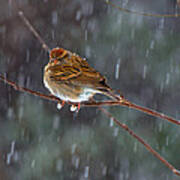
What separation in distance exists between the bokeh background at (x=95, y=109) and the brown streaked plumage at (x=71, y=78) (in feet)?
16.0

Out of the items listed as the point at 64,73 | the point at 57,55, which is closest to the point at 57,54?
the point at 57,55

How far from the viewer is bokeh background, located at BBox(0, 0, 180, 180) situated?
829 centimetres

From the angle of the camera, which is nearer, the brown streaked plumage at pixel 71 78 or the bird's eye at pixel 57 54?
the brown streaked plumage at pixel 71 78

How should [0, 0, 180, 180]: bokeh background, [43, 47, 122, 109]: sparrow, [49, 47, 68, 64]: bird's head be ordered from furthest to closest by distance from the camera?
[0, 0, 180, 180]: bokeh background, [49, 47, 68, 64]: bird's head, [43, 47, 122, 109]: sparrow

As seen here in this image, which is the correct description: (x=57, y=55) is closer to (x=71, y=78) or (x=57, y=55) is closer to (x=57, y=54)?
(x=57, y=54)

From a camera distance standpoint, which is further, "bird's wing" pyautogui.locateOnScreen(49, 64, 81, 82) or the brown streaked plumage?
"bird's wing" pyautogui.locateOnScreen(49, 64, 81, 82)

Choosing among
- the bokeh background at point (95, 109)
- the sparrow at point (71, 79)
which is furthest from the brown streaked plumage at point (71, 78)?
the bokeh background at point (95, 109)

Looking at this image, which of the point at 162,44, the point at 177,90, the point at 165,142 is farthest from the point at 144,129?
the point at 162,44

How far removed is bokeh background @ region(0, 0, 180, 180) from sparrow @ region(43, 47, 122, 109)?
4.87 metres

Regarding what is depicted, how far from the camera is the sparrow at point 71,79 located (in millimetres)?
3102

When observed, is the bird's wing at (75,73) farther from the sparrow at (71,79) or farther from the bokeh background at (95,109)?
the bokeh background at (95,109)

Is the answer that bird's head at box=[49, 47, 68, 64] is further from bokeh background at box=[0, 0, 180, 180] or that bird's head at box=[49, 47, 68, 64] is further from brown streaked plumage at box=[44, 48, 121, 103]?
bokeh background at box=[0, 0, 180, 180]

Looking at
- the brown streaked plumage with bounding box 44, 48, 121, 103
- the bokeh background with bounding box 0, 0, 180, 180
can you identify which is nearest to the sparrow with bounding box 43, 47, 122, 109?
the brown streaked plumage with bounding box 44, 48, 121, 103

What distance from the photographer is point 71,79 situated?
3326 millimetres
